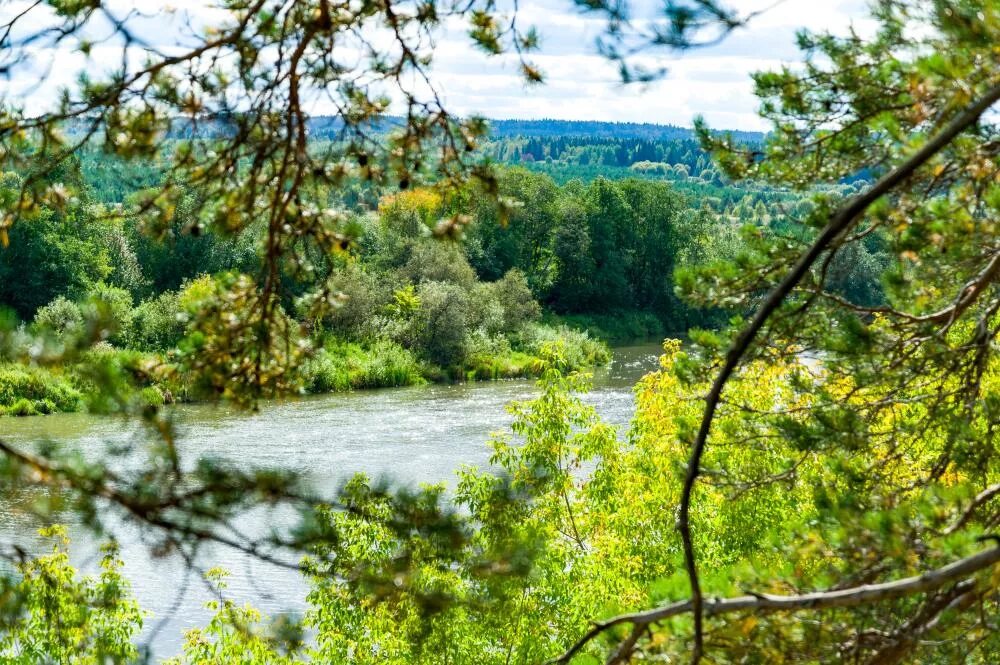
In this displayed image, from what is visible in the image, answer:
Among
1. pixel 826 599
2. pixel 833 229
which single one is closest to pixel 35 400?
pixel 826 599

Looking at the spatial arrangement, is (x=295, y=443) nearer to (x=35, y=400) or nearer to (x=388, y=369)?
(x=35, y=400)

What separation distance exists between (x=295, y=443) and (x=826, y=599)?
18201mm

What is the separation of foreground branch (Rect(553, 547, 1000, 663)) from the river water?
9.21 meters

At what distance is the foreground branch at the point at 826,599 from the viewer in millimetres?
2504

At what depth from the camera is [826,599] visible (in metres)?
2.67

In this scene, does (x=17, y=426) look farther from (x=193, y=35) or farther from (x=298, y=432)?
(x=193, y=35)

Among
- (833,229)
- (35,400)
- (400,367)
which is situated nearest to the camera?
(833,229)

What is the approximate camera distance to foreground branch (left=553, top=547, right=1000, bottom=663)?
2504 millimetres

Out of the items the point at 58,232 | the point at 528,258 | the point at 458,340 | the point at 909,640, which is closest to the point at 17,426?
the point at 58,232

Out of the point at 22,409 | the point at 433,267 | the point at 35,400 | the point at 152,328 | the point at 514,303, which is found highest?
Answer: the point at 433,267

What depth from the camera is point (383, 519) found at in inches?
144

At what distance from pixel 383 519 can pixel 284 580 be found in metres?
10.8

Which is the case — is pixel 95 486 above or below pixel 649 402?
above

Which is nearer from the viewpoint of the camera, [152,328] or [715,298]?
[715,298]
